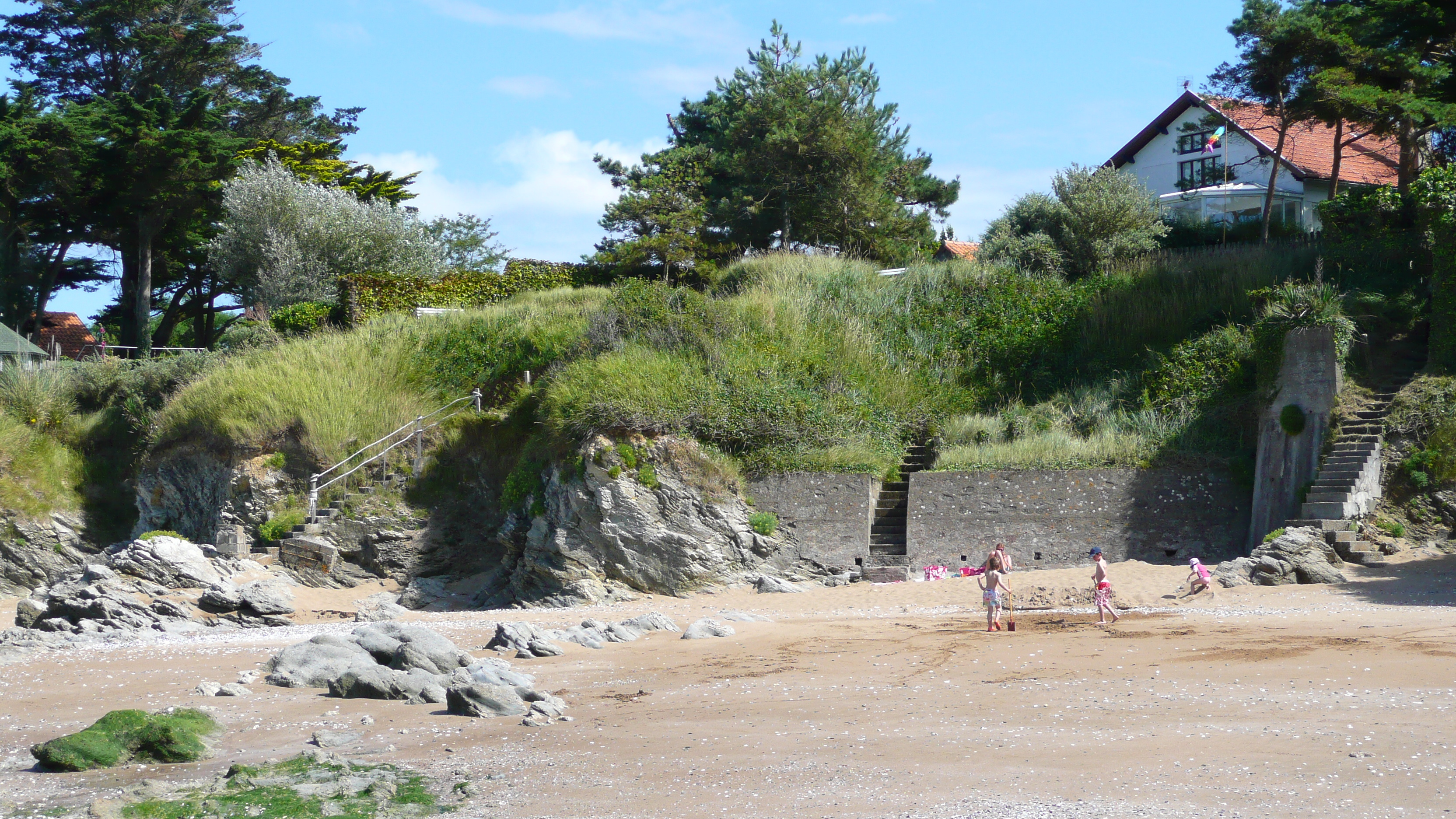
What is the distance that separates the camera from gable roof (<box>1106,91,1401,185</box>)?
108 feet

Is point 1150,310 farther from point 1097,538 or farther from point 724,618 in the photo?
point 724,618

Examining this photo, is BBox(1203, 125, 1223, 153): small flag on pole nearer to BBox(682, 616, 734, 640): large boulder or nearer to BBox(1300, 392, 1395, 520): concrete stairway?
BBox(1300, 392, 1395, 520): concrete stairway

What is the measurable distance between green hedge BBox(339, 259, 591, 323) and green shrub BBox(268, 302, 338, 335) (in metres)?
0.64

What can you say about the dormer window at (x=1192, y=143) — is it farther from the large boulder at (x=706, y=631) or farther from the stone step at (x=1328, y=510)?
the large boulder at (x=706, y=631)

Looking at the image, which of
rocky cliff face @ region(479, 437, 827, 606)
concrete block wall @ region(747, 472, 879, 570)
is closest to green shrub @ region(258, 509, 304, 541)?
rocky cliff face @ region(479, 437, 827, 606)

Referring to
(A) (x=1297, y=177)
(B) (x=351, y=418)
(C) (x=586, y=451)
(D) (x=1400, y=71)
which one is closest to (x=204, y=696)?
(C) (x=586, y=451)

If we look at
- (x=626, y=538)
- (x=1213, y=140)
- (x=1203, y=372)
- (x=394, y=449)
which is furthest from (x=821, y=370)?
(x=1213, y=140)

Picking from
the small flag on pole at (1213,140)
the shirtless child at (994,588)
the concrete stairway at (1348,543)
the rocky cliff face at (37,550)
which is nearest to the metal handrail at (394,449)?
the rocky cliff face at (37,550)

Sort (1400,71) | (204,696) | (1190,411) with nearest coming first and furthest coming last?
(204,696) → (1190,411) → (1400,71)

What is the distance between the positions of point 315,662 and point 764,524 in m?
8.17

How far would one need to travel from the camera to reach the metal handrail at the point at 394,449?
21.0 m

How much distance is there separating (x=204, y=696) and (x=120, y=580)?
6826 millimetres

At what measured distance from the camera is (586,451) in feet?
62.4

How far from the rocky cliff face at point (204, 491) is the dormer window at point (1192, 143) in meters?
28.1
